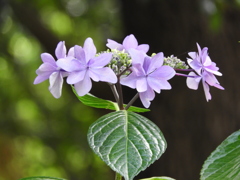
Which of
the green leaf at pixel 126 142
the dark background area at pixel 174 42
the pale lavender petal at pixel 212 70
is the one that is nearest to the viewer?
the green leaf at pixel 126 142

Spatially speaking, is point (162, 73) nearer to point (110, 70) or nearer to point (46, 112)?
point (110, 70)

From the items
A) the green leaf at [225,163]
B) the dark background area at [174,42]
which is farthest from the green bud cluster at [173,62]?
the dark background area at [174,42]

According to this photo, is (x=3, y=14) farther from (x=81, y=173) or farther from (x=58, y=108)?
(x=81, y=173)

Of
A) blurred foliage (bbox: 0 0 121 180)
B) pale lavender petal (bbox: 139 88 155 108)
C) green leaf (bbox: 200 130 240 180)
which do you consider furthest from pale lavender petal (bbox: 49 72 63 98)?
blurred foliage (bbox: 0 0 121 180)

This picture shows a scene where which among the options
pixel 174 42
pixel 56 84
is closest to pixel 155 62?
pixel 56 84

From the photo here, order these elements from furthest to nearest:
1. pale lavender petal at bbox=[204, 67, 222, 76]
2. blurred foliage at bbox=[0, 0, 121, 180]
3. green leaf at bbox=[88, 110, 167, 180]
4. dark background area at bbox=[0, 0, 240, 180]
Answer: blurred foliage at bbox=[0, 0, 121, 180] → dark background area at bbox=[0, 0, 240, 180] → pale lavender petal at bbox=[204, 67, 222, 76] → green leaf at bbox=[88, 110, 167, 180]

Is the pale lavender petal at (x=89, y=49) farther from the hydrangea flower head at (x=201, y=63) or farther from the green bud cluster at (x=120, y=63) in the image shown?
the hydrangea flower head at (x=201, y=63)

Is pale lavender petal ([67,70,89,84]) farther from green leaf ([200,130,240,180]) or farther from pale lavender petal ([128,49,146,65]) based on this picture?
green leaf ([200,130,240,180])

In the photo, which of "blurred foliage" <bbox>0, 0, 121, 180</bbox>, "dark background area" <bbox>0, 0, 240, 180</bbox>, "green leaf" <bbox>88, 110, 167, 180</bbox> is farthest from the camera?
"blurred foliage" <bbox>0, 0, 121, 180</bbox>
